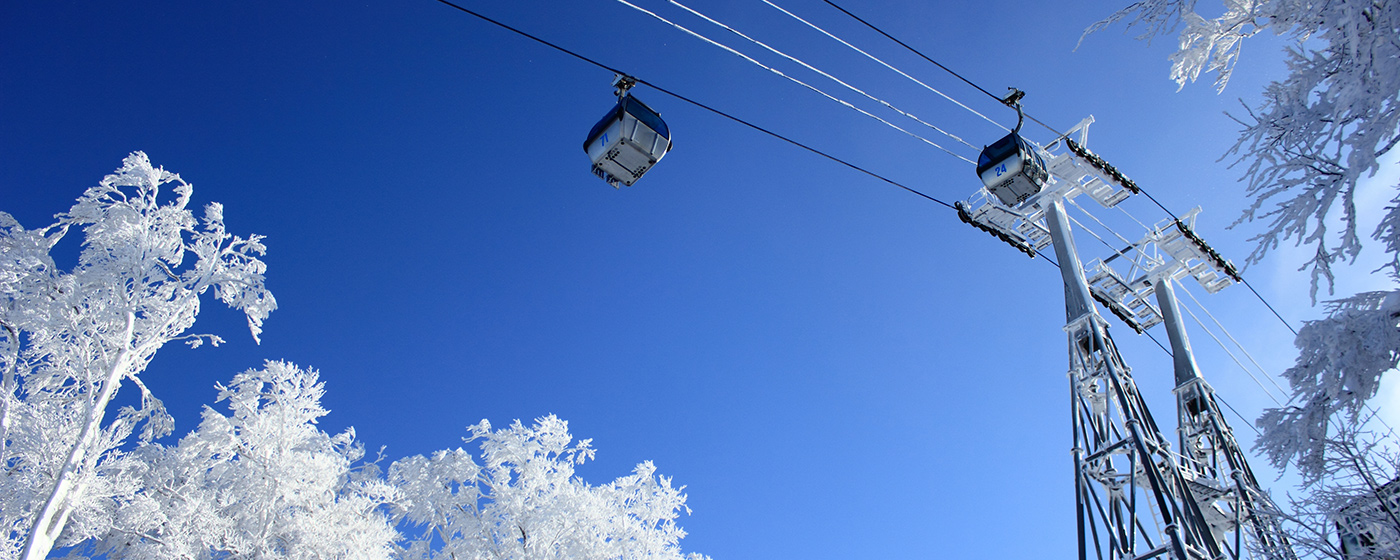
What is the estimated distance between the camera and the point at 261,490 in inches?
595

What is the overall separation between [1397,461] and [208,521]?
55.3ft

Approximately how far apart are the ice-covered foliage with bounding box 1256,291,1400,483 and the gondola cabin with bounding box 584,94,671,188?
5.33 m

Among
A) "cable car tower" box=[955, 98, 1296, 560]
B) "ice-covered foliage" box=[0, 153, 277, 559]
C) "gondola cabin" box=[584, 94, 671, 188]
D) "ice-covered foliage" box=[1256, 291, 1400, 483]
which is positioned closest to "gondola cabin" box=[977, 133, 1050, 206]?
"cable car tower" box=[955, 98, 1296, 560]

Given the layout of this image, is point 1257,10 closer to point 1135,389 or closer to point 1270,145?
point 1270,145

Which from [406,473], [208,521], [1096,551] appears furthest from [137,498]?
[1096,551]

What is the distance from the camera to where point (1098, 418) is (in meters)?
9.69

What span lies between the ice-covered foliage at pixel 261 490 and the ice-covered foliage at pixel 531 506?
0.85 meters

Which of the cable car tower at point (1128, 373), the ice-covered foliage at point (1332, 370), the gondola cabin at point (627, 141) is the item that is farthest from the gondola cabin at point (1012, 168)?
the ice-covered foliage at point (1332, 370)

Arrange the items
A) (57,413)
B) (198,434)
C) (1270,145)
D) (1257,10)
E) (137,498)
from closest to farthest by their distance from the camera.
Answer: (1270,145), (1257,10), (57,413), (137,498), (198,434)

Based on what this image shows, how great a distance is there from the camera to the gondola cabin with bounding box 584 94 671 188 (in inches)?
290

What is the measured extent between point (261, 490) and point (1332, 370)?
16711 millimetres

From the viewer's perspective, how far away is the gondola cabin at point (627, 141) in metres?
7.37

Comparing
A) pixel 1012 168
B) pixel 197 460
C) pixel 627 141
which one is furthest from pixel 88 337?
pixel 1012 168

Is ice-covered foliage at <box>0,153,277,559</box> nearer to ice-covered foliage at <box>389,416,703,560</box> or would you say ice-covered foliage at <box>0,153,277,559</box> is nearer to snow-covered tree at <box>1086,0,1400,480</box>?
ice-covered foliage at <box>389,416,703,560</box>
